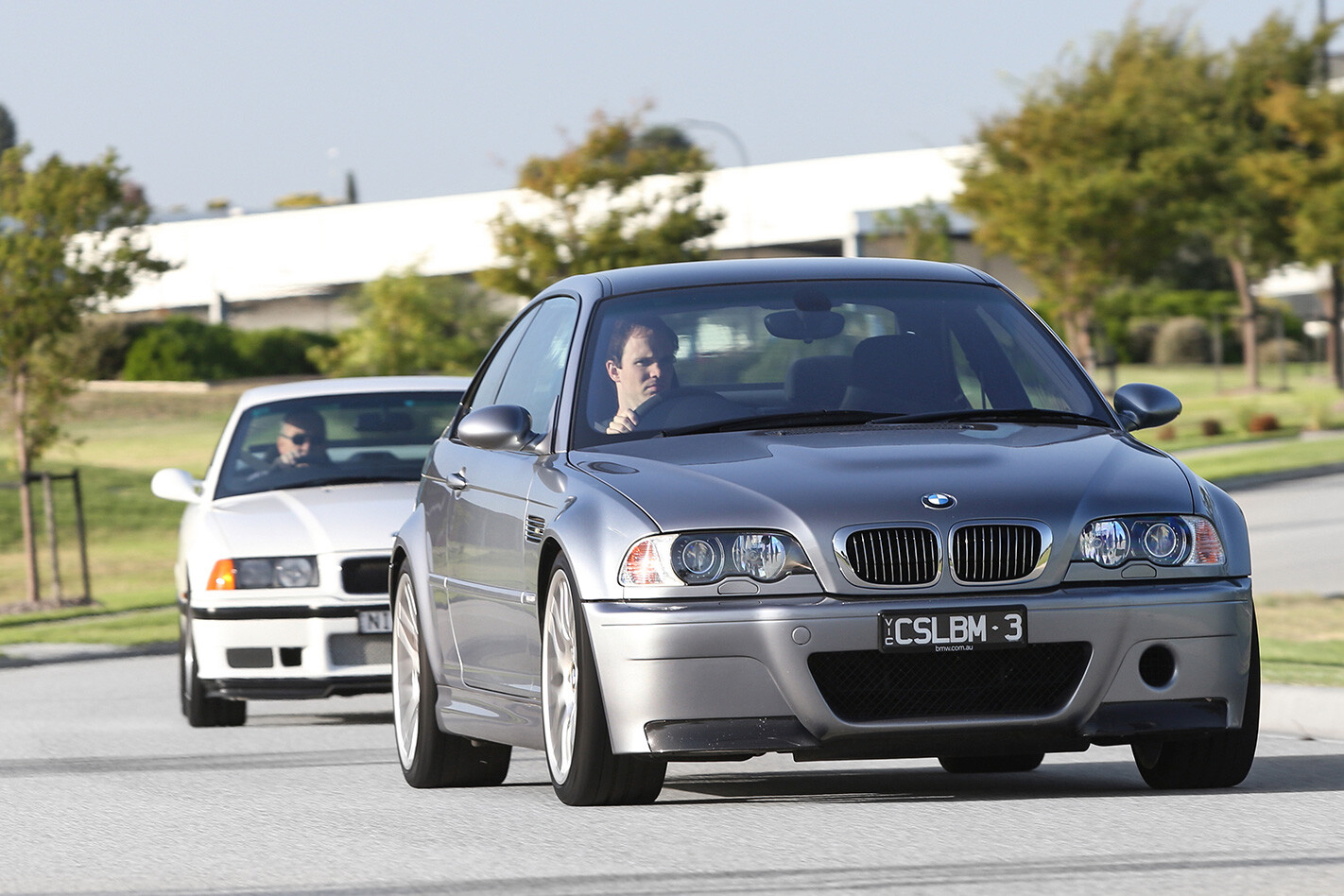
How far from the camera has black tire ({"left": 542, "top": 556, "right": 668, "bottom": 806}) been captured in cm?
643

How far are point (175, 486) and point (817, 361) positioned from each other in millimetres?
5888

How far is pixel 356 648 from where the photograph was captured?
11.2 metres

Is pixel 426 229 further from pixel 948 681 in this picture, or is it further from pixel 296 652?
pixel 948 681

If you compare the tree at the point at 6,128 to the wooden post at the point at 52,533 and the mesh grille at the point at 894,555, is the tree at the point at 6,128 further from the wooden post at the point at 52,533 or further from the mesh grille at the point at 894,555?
the mesh grille at the point at 894,555

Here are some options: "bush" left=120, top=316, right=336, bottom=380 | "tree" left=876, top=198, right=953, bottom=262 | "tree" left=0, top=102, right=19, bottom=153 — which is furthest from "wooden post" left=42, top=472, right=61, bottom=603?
"tree" left=0, top=102, right=19, bottom=153

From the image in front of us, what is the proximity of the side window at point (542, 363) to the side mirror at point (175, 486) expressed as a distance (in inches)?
171

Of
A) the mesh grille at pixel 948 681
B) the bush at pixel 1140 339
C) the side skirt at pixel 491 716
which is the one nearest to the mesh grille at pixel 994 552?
the mesh grille at pixel 948 681

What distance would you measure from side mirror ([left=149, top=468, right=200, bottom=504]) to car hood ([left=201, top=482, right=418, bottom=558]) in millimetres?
507

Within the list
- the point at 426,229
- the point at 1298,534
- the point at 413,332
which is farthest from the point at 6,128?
the point at 1298,534

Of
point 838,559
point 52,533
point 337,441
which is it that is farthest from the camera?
point 52,533

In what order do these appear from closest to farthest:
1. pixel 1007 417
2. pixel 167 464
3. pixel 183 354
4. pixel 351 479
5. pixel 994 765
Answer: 1. pixel 1007 417
2. pixel 994 765
3. pixel 351 479
4. pixel 167 464
5. pixel 183 354

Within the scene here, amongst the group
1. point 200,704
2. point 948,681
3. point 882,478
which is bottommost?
point 200,704

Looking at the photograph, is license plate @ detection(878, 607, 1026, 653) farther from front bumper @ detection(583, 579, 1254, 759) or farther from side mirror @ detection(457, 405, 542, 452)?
side mirror @ detection(457, 405, 542, 452)

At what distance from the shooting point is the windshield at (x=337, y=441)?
40.0ft
